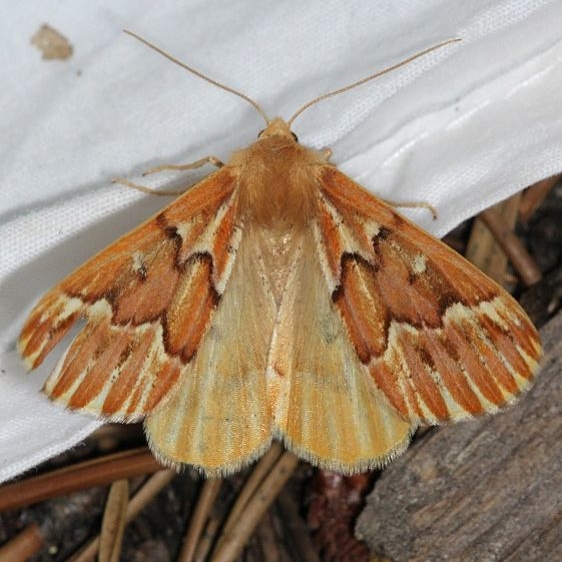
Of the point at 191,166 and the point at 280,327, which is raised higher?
the point at 191,166

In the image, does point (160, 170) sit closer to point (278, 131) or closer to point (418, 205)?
point (278, 131)

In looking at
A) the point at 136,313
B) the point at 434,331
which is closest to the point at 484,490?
the point at 434,331

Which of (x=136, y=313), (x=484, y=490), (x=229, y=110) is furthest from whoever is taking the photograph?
(x=229, y=110)

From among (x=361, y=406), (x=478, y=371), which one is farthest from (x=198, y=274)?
(x=478, y=371)

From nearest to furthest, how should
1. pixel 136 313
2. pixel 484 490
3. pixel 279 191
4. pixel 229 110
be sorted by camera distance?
1. pixel 136 313
2. pixel 279 191
3. pixel 484 490
4. pixel 229 110

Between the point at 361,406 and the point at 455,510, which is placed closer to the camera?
the point at 361,406

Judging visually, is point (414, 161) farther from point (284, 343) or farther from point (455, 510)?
point (455, 510)

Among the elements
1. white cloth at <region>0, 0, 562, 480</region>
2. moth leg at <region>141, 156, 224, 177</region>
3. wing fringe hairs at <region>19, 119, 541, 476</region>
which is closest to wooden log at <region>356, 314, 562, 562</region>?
wing fringe hairs at <region>19, 119, 541, 476</region>
